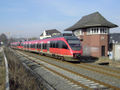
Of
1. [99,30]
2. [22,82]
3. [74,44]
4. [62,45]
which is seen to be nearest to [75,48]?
[74,44]

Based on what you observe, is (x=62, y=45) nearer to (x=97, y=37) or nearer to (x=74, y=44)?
(x=74, y=44)

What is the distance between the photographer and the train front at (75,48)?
14088 millimetres

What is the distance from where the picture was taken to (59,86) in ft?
23.2

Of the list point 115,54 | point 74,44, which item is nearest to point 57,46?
point 74,44

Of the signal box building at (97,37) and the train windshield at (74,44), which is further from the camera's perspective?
the signal box building at (97,37)

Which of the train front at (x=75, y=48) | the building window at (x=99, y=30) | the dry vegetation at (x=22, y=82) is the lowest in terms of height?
the dry vegetation at (x=22, y=82)

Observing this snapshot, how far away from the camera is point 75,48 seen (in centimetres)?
1441

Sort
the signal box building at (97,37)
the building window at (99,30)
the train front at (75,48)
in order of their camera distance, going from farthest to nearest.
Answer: the building window at (99,30)
the signal box building at (97,37)
the train front at (75,48)

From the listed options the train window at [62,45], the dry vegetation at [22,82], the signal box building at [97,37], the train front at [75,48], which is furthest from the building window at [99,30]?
the dry vegetation at [22,82]

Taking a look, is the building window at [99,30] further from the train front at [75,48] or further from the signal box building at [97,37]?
the train front at [75,48]

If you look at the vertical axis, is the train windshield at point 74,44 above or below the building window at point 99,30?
below

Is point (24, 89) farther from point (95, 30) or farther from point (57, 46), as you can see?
point (95, 30)

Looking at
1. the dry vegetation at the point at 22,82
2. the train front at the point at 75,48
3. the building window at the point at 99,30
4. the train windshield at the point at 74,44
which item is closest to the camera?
the dry vegetation at the point at 22,82

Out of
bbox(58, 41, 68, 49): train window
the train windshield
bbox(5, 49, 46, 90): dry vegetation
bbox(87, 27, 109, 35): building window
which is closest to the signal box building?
bbox(87, 27, 109, 35): building window
